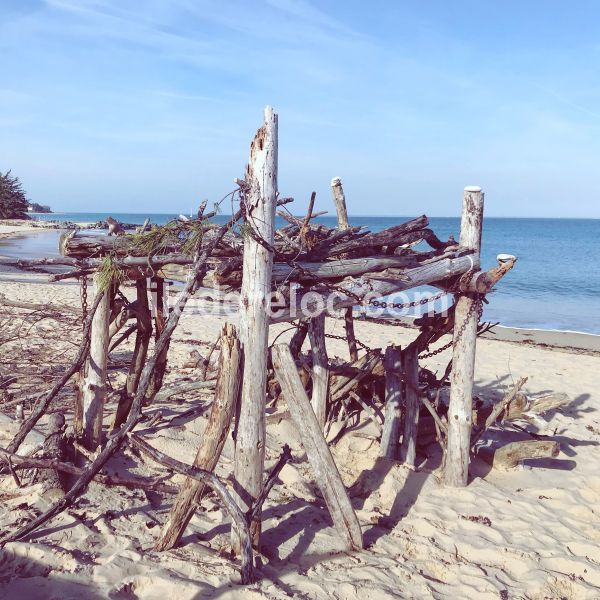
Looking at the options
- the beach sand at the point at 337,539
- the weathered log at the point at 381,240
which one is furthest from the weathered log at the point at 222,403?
the weathered log at the point at 381,240

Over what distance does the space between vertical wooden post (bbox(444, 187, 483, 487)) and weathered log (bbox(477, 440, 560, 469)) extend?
0.60 metres

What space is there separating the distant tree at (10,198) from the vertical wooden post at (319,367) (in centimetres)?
5439

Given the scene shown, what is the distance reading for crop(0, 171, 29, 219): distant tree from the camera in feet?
175

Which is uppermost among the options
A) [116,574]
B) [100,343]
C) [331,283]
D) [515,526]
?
[331,283]

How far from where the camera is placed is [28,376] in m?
7.01

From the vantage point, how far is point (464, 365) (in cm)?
547

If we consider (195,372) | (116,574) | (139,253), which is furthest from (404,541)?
(195,372)

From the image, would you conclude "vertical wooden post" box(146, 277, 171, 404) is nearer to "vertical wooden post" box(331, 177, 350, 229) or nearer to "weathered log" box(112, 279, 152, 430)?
"weathered log" box(112, 279, 152, 430)

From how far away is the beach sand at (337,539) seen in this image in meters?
3.62

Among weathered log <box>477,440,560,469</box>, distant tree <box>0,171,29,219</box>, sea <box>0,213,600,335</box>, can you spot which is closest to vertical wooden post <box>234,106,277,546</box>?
sea <box>0,213,600,335</box>

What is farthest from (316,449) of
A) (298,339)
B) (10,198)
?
(10,198)

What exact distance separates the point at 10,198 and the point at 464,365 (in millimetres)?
57870

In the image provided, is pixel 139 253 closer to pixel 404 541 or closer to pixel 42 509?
pixel 42 509

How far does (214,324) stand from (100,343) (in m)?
7.87
